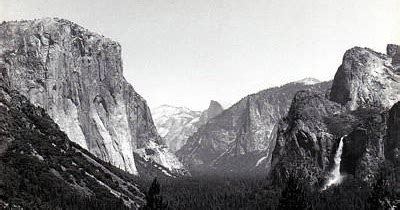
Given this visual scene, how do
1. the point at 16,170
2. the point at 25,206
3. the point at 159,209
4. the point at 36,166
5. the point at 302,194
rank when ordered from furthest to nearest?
the point at 36,166
the point at 16,170
the point at 25,206
the point at 302,194
the point at 159,209

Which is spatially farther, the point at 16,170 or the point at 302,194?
the point at 16,170

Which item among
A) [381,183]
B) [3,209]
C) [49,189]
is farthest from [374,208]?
[49,189]

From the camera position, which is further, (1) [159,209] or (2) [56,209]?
(2) [56,209]

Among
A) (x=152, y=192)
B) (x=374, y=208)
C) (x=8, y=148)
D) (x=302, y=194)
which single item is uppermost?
(x=8, y=148)

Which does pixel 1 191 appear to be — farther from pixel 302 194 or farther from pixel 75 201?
pixel 302 194

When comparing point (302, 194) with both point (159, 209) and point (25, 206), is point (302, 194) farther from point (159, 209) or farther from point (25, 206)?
point (25, 206)

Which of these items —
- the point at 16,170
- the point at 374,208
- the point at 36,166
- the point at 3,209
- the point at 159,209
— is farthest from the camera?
the point at 36,166

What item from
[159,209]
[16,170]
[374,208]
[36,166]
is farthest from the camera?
[36,166]

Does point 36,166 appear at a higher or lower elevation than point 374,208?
higher

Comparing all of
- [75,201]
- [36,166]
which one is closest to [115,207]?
[75,201]
